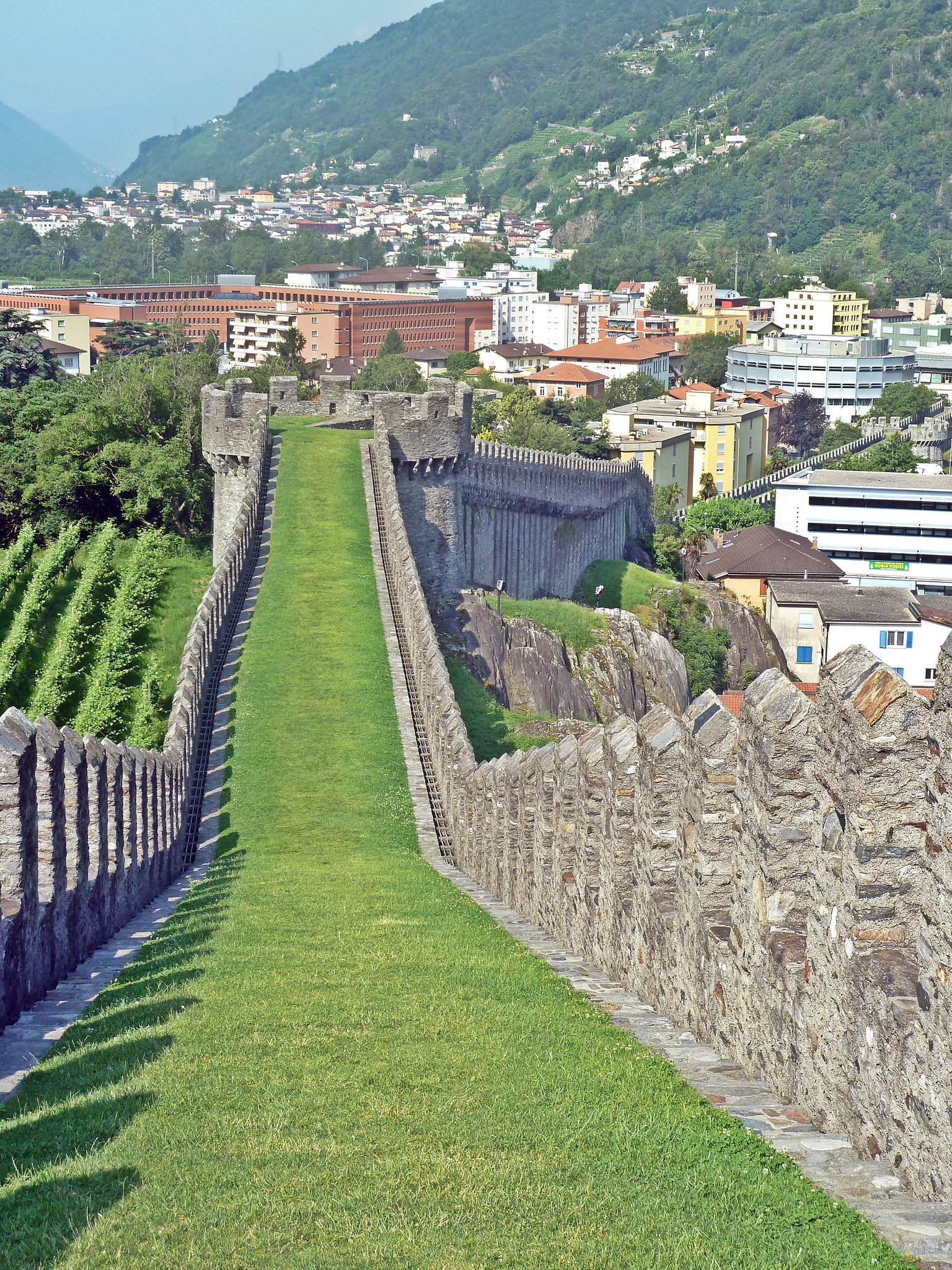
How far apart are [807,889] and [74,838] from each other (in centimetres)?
877

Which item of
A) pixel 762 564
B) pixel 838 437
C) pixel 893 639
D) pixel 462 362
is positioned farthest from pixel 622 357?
pixel 893 639

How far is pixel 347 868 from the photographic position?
22203 millimetres

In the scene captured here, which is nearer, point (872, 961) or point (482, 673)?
point (872, 961)

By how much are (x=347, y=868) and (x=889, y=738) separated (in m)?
14.7

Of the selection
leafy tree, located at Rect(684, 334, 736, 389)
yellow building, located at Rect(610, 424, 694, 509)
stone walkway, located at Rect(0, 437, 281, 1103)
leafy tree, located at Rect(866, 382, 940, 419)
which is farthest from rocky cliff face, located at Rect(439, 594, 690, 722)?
leafy tree, located at Rect(684, 334, 736, 389)

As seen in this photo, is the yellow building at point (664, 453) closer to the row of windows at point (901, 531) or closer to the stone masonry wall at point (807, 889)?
the row of windows at point (901, 531)

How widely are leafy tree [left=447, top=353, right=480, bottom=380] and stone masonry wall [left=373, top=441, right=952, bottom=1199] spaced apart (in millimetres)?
172047

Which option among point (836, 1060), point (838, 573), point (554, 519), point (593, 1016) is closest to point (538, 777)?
point (593, 1016)

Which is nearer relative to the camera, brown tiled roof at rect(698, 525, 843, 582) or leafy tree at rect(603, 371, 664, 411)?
brown tiled roof at rect(698, 525, 843, 582)

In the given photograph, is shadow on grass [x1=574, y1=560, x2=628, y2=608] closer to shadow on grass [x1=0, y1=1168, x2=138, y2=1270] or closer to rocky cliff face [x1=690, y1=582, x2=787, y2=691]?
rocky cliff face [x1=690, y1=582, x2=787, y2=691]

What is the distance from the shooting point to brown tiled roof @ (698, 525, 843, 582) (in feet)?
292

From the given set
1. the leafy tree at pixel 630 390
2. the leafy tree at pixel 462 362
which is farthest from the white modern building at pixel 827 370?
the leafy tree at pixel 462 362

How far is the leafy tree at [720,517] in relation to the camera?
105188 mm

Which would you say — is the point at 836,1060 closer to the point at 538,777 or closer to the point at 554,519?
the point at 538,777
